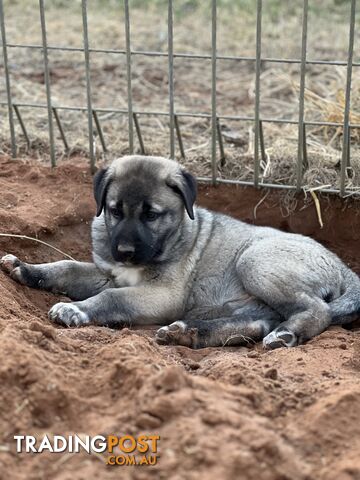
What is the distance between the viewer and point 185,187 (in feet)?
21.5

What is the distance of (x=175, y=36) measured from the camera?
1325 cm

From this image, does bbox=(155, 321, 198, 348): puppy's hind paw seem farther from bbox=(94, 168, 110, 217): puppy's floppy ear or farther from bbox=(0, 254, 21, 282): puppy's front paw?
bbox=(0, 254, 21, 282): puppy's front paw

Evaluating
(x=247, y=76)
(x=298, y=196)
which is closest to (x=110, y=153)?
(x=298, y=196)

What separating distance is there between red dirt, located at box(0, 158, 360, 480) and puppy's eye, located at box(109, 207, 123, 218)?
0.95m

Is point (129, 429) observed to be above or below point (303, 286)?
above

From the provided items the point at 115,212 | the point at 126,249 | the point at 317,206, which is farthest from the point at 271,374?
the point at 317,206

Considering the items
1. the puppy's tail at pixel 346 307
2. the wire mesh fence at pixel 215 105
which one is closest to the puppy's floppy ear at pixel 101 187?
the wire mesh fence at pixel 215 105

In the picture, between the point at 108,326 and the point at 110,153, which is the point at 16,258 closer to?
the point at 108,326

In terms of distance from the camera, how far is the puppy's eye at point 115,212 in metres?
6.38

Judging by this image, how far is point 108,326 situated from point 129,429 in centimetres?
258

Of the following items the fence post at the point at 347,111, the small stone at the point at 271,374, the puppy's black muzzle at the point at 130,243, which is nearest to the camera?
the small stone at the point at 271,374

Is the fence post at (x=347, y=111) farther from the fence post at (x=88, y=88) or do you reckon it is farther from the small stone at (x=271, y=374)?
the small stone at (x=271, y=374)

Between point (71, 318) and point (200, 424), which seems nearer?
point (200, 424)

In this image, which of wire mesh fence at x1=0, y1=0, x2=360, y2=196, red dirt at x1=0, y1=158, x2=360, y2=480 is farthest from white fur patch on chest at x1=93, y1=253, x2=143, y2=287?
wire mesh fence at x1=0, y1=0, x2=360, y2=196
